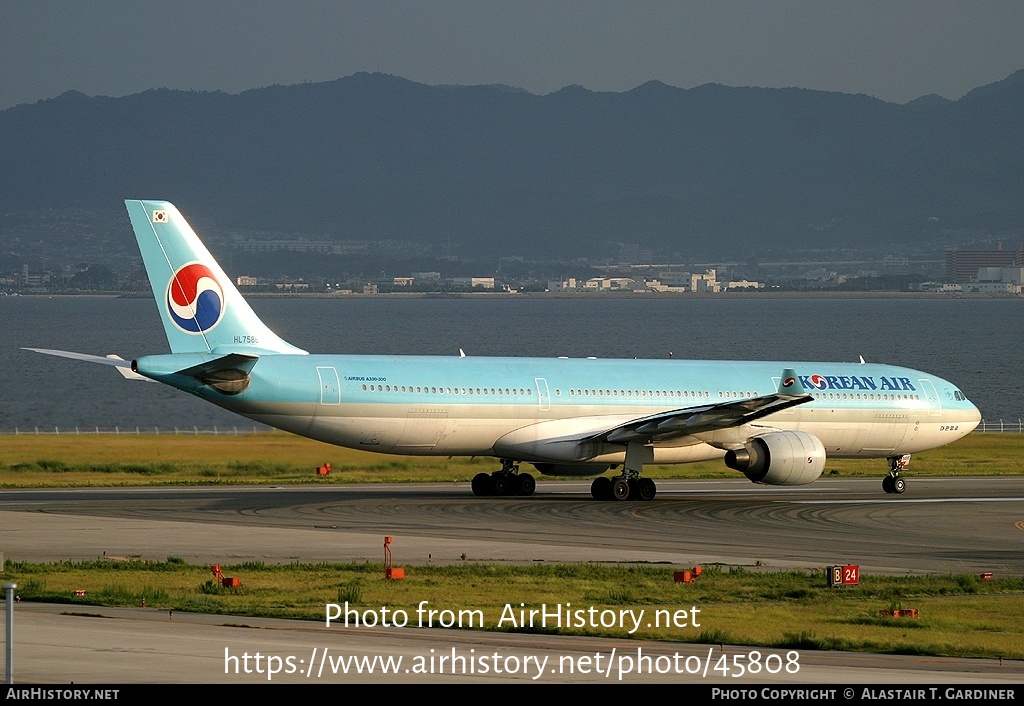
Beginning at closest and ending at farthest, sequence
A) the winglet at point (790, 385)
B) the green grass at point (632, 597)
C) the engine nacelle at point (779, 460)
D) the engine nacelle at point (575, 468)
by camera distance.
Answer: the green grass at point (632, 597), the winglet at point (790, 385), the engine nacelle at point (779, 460), the engine nacelle at point (575, 468)

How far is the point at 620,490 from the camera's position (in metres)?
43.4

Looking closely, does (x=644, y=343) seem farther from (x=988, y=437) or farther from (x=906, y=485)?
(x=906, y=485)

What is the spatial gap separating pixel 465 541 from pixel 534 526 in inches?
154

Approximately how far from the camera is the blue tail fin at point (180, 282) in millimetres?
39969

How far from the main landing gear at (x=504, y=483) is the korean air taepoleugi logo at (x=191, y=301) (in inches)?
357

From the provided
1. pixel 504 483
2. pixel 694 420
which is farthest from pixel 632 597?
pixel 504 483

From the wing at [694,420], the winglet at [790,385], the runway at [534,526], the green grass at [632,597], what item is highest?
the winglet at [790,385]

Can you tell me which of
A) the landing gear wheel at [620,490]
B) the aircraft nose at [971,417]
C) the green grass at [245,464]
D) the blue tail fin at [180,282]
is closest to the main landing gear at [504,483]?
the landing gear wheel at [620,490]

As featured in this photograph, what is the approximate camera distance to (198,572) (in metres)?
26.7

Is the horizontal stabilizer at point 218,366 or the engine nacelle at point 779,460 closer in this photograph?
the horizontal stabilizer at point 218,366

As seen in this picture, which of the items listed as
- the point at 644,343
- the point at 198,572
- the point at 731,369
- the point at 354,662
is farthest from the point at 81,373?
the point at 354,662

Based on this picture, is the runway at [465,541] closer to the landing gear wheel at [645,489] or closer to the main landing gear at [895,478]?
the main landing gear at [895,478]

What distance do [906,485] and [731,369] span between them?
7416 mm
